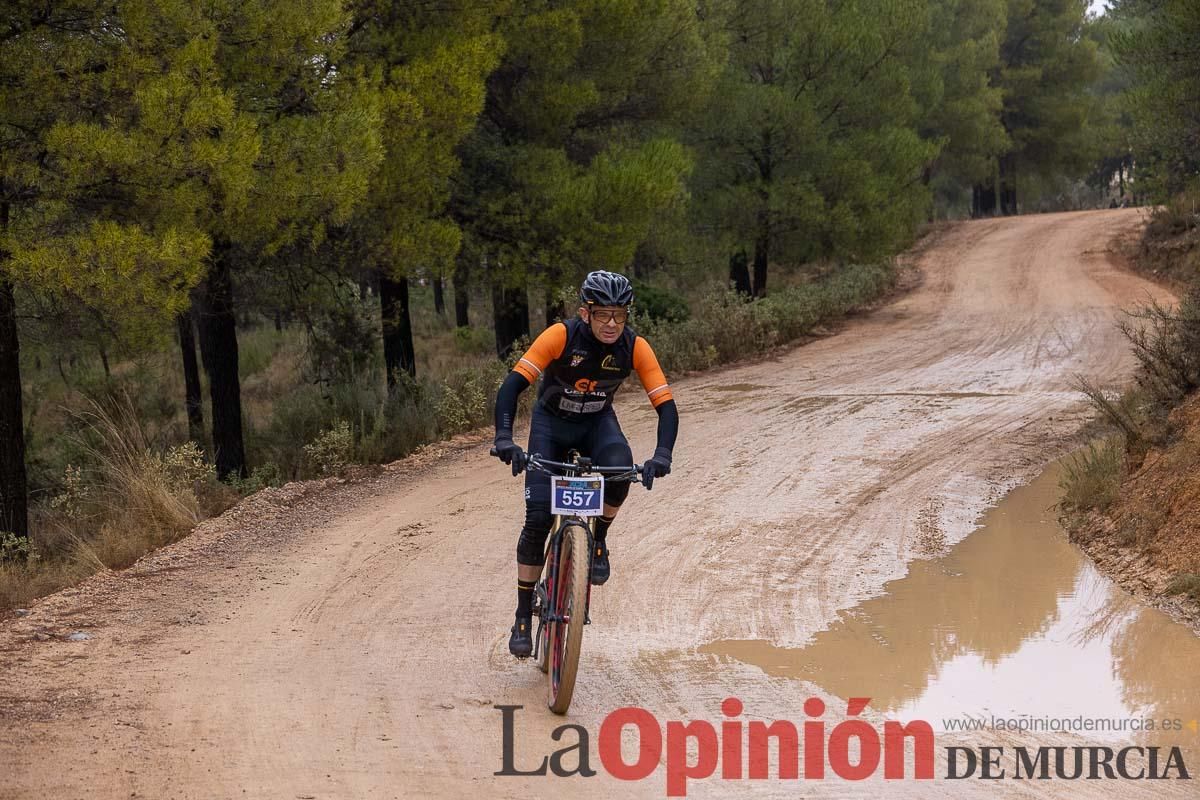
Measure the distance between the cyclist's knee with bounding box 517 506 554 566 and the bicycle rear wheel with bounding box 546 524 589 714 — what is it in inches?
9.5

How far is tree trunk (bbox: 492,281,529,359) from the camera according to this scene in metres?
20.1

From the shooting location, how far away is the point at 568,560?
19.1 ft

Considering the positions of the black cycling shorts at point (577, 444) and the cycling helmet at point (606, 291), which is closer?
the cycling helmet at point (606, 291)

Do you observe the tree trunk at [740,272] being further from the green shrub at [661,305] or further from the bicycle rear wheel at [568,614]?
the bicycle rear wheel at [568,614]

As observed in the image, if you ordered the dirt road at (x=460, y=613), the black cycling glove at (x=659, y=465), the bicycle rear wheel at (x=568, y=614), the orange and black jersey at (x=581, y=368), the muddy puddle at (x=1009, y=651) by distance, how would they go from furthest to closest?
1. the orange and black jersey at (x=581, y=368)
2. the muddy puddle at (x=1009, y=651)
3. the black cycling glove at (x=659, y=465)
4. the bicycle rear wheel at (x=568, y=614)
5. the dirt road at (x=460, y=613)

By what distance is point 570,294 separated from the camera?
691 inches

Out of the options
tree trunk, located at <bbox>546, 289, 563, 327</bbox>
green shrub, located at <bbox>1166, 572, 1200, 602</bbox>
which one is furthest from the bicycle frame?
tree trunk, located at <bbox>546, 289, 563, 327</bbox>

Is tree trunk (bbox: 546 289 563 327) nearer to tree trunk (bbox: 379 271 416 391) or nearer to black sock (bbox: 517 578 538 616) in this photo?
tree trunk (bbox: 379 271 416 391)

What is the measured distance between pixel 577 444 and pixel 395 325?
12207 millimetres

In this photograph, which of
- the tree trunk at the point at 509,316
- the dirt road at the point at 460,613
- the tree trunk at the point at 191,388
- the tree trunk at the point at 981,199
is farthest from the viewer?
the tree trunk at the point at 981,199

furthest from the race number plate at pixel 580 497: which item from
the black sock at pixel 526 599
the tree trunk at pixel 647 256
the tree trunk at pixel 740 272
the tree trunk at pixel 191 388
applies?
the tree trunk at pixel 740 272

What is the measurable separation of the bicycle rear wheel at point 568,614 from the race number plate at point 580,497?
0.09m

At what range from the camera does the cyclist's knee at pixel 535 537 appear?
20.0ft

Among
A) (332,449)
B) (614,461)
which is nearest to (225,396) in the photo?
(332,449)
